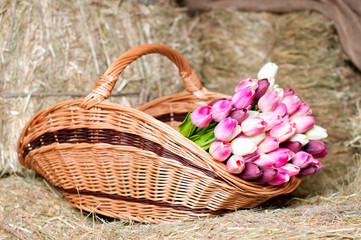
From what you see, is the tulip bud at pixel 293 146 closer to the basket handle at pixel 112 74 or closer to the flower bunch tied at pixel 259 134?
the flower bunch tied at pixel 259 134

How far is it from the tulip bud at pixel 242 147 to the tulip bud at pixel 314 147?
0.26m

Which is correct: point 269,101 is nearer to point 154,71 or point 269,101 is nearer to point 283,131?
point 283,131

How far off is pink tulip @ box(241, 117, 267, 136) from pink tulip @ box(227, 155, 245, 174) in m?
0.07

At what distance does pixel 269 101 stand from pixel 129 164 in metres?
0.41

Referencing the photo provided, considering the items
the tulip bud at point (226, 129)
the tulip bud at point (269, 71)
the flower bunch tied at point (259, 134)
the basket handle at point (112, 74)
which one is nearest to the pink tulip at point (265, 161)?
the flower bunch tied at point (259, 134)

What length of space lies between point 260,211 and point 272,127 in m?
0.25

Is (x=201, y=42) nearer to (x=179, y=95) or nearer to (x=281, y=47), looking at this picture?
(x=281, y=47)

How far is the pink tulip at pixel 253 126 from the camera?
2.82 ft

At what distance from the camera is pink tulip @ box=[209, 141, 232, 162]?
84 cm

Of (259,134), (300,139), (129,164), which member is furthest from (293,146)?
(129,164)

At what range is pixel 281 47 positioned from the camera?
1.67 m

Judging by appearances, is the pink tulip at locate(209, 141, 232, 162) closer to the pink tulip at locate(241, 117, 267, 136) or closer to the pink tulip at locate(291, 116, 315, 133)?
the pink tulip at locate(241, 117, 267, 136)

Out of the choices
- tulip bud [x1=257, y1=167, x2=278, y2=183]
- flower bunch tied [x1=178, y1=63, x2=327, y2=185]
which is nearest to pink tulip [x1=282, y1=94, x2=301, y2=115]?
flower bunch tied [x1=178, y1=63, x2=327, y2=185]

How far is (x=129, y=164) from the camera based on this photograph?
0.93 metres
